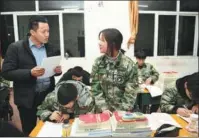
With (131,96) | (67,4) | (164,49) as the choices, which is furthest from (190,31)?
(131,96)

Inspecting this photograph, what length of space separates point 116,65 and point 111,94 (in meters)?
0.20

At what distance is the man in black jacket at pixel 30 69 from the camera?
139cm

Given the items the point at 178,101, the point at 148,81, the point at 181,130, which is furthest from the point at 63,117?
the point at 148,81

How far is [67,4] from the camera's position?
3.60 meters

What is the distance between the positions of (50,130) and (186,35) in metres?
3.43

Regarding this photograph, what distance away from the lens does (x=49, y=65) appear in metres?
1.37

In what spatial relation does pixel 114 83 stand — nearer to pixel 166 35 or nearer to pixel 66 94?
pixel 66 94

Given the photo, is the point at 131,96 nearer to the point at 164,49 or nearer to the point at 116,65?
the point at 116,65

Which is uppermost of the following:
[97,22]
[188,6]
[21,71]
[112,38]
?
[188,6]

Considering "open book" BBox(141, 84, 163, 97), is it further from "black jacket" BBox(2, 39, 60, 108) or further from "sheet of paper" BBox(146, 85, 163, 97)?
"black jacket" BBox(2, 39, 60, 108)

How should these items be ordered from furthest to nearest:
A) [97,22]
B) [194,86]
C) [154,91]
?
[97,22] → [154,91] → [194,86]

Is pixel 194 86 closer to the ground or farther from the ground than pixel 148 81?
farther from the ground

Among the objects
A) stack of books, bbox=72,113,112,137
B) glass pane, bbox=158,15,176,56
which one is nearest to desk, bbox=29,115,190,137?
stack of books, bbox=72,113,112,137

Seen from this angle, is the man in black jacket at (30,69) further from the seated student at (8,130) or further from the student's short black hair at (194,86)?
the student's short black hair at (194,86)
